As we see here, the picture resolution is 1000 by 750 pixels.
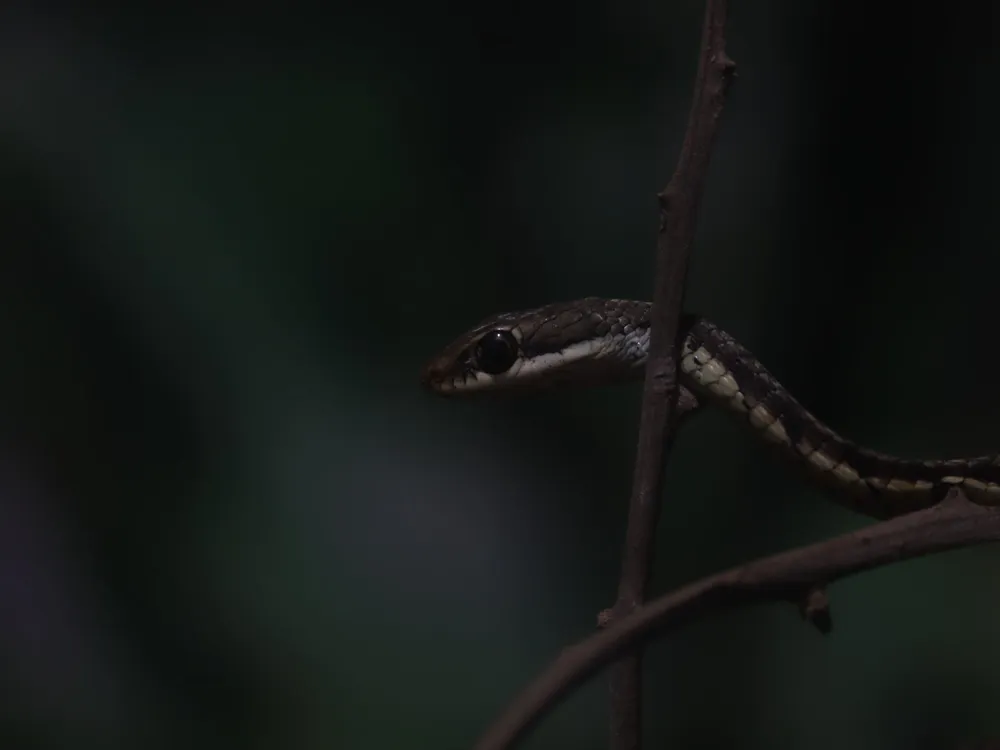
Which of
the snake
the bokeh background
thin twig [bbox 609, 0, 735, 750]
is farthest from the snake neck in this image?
the bokeh background

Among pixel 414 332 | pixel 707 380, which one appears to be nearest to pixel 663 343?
pixel 707 380

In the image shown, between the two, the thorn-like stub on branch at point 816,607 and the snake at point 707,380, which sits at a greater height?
the snake at point 707,380

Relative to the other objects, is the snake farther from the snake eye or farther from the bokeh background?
the bokeh background

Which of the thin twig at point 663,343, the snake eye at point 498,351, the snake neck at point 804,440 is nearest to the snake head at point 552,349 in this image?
the snake eye at point 498,351

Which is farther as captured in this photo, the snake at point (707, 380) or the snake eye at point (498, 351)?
the snake eye at point (498, 351)

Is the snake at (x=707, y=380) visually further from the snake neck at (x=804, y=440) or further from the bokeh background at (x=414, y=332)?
the bokeh background at (x=414, y=332)

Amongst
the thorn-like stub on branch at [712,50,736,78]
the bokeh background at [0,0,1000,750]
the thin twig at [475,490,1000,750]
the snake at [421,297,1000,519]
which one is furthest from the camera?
the bokeh background at [0,0,1000,750]

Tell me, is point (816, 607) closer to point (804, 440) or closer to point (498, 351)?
point (804, 440)

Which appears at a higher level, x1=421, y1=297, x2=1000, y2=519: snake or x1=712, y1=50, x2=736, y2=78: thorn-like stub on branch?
A: x1=712, y1=50, x2=736, y2=78: thorn-like stub on branch
